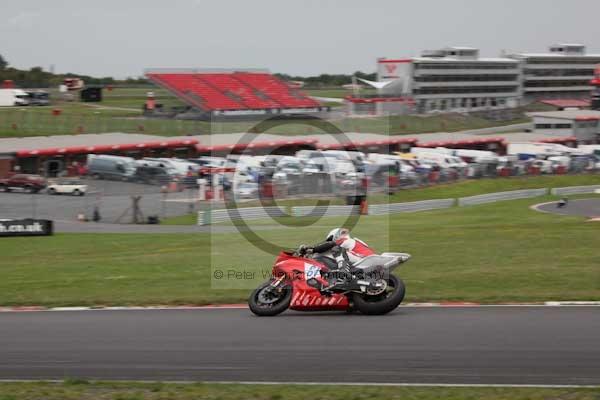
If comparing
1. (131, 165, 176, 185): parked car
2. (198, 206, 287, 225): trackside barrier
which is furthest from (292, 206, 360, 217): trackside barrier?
(131, 165, 176, 185): parked car

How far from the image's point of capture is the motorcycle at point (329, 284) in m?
11.5

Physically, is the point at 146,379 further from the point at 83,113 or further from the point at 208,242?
the point at 83,113

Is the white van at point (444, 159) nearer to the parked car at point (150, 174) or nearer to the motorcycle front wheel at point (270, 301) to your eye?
the parked car at point (150, 174)

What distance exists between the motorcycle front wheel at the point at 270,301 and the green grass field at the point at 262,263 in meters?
1.62

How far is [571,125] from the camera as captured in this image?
7512 cm

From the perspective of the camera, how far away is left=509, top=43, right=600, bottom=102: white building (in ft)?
380

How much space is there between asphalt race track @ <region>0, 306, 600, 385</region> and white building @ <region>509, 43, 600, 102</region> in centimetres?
11038

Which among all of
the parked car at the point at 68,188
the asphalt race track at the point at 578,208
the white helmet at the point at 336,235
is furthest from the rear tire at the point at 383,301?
the parked car at the point at 68,188

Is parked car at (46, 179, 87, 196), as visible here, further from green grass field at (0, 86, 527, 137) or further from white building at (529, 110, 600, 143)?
white building at (529, 110, 600, 143)

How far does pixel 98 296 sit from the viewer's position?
47.1ft

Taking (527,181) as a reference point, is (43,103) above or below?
above

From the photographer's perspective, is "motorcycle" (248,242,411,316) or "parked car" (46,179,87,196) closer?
"motorcycle" (248,242,411,316)

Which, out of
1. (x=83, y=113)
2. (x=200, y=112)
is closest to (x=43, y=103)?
(x=83, y=113)

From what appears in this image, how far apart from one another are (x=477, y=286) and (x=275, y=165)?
2872 cm
